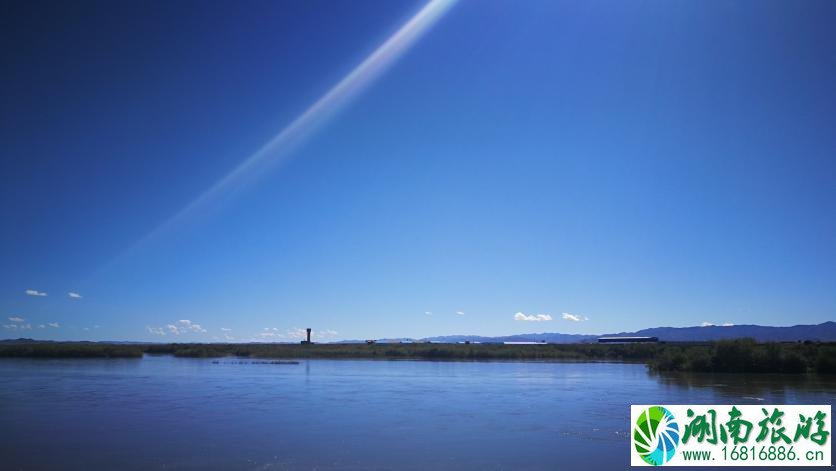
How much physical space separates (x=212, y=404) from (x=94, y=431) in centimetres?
727

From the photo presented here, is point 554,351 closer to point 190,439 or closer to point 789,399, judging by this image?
point 789,399

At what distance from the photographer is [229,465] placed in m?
13.7

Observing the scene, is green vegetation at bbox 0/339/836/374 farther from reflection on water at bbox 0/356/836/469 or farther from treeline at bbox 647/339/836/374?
reflection on water at bbox 0/356/836/469

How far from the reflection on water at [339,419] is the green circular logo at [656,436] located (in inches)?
25.4

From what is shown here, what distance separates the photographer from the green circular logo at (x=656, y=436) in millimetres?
14088

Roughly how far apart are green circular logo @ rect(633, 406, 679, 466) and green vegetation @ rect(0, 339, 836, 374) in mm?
32813

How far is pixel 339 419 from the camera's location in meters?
21.2

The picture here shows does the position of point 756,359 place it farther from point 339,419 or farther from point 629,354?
point 339,419

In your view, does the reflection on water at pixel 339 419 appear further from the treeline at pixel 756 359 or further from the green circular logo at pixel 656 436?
the treeline at pixel 756 359

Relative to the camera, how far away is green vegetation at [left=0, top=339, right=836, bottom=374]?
1656 inches

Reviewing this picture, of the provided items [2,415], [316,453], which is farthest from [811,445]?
[2,415]

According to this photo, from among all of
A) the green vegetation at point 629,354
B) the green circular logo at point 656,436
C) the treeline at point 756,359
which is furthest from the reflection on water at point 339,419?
the green vegetation at point 629,354

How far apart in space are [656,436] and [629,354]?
2331 inches

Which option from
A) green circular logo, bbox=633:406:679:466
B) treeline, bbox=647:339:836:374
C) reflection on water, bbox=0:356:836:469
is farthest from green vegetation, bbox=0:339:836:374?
green circular logo, bbox=633:406:679:466
